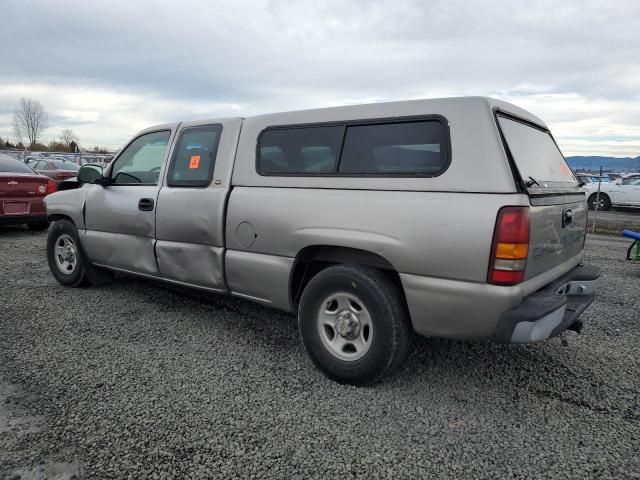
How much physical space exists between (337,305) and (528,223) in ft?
4.28

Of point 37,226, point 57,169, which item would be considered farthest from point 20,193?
point 57,169

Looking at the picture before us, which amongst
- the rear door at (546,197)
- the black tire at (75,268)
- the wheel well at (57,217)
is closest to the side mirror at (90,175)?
the black tire at (75,268)

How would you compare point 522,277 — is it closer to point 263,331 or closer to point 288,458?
point 288,458

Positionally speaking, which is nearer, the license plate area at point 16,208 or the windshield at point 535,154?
the windshield at point 535,154

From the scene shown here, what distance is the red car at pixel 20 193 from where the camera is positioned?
8.22 metres

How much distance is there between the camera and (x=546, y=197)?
2.74 m

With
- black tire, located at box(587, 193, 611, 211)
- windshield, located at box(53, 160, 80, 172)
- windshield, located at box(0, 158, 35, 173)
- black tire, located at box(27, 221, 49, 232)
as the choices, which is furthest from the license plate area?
black tire, located at box(587, 193, 611, 211)

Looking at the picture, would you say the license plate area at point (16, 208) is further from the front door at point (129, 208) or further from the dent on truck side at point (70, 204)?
the front door at point (129, 208)

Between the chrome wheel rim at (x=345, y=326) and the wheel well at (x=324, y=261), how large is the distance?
9.7 inches

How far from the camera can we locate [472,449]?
93.7 inches

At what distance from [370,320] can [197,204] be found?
1.77m

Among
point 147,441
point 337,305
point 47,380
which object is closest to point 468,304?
point 337,305

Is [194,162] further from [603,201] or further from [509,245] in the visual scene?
[603,201]

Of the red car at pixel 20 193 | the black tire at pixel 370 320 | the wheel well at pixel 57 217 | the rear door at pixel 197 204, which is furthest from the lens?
the red car at pixel 20 193
